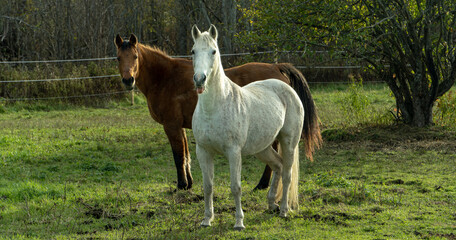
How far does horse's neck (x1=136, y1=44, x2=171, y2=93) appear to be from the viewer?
7141mm

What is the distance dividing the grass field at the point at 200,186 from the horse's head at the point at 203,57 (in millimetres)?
1483

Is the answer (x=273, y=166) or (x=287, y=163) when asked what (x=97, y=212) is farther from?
(x=287, y=163)

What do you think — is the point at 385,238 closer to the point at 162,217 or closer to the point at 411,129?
the point at 162,217

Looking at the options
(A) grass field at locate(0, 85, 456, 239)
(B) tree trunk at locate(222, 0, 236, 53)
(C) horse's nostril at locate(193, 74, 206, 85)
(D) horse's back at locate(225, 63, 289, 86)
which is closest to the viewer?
(C) horse's nostril at locate(193, 74, 206, 85)

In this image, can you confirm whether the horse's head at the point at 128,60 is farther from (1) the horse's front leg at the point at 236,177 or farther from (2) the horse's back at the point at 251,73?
(1) the horse's front leg at the point at 236,177

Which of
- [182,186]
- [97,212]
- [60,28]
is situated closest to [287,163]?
[182,186]

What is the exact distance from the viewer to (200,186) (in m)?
7.05

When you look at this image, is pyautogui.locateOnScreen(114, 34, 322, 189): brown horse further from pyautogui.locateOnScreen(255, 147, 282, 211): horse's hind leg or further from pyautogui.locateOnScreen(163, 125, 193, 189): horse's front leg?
pyautogui.locateOnScreen(255, 147, 282, 211): horse's hind leg

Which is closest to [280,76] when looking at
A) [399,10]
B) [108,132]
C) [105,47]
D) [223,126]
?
[223,126]

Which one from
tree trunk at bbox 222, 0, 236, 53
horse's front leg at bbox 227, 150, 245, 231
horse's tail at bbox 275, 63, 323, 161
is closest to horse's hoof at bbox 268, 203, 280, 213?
horse's front leg at bbox 227, 150, 245, 231

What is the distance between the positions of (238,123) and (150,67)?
2.72 m

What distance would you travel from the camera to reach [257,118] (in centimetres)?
517

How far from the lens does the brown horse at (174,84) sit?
6781 mm

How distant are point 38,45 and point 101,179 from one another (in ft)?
38.5
